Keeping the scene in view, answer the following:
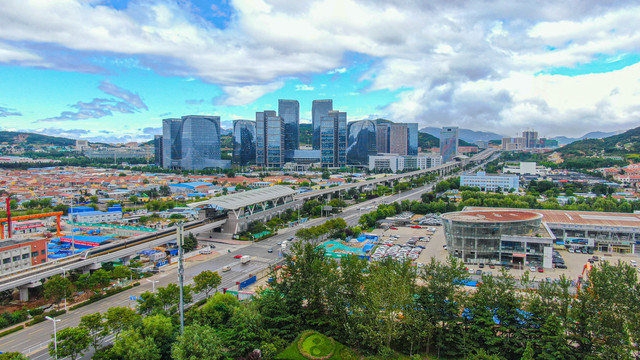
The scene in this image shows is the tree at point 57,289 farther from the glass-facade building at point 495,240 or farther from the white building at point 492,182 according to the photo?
the white building at point 492,182

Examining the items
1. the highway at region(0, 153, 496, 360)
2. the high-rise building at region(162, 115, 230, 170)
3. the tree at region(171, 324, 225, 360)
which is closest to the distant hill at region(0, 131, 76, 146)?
the high-rise building at region(162, 115, 230, 170)

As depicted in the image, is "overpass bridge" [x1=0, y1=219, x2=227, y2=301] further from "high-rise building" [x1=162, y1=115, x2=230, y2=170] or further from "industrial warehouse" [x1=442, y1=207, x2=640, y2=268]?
"high-rise building" [x1=162, y1=115, x2=230, y2=170]

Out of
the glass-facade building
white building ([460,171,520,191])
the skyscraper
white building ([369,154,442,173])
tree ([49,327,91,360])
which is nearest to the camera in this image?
tree ([49,327,91,360])

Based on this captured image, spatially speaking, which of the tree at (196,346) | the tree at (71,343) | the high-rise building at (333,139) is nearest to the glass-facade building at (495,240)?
the tree at (196,346)

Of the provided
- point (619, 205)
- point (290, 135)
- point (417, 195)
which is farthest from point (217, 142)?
point (619, 205)

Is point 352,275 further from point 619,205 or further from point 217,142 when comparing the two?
point 217,142

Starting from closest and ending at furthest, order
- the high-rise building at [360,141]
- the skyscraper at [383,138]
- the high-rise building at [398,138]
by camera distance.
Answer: the high-rise building at [360,141], the high-rise building at [398,138], the skyscraper at [383,138]
